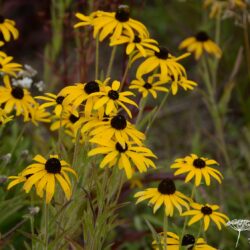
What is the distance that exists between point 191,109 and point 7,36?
7.08ft

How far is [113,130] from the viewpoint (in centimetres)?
173

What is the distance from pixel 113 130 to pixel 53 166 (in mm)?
196

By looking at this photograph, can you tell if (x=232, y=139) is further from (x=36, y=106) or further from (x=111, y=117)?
(x=111, y=117)

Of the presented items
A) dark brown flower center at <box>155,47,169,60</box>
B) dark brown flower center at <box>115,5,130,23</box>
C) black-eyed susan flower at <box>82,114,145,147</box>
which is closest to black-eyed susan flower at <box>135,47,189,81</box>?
dark brown flower center at <box>155,47,169,60</box>

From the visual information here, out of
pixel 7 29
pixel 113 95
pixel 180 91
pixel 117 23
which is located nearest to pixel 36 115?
pixel 7 29

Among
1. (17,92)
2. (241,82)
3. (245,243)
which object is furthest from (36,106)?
(241,82)

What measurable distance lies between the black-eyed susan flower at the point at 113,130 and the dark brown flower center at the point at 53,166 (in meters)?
0.12

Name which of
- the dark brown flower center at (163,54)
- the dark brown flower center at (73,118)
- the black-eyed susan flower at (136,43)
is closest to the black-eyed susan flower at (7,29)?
the dark brown flower center at (73,118)

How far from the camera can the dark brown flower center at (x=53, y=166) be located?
172 cm

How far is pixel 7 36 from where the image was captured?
233 centimetres

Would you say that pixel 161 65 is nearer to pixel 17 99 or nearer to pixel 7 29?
pixel 17 99

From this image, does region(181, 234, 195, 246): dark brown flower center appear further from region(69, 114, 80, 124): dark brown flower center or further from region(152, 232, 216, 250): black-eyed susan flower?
region(69, 114, 80, 124): dark brown flower center

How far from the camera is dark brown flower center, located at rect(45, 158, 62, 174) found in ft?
5.65

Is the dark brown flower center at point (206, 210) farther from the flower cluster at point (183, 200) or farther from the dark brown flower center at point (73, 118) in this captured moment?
the dark brown flower center at point (73, 118)
